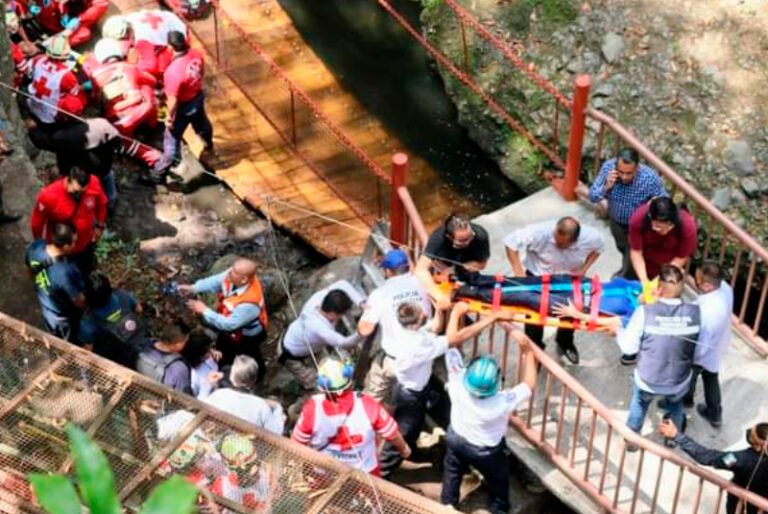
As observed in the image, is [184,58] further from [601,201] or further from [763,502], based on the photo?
[763,502]

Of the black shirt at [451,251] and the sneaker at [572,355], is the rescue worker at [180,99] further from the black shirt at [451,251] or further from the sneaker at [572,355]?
the sneaker at [572,355]

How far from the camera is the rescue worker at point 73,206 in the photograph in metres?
9.01

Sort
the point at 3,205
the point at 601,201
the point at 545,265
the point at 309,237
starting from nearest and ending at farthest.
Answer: the point at 545,265 < the point at 601,201 < the point at 3,205 < the point at 309,237

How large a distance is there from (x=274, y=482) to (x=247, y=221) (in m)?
5.35

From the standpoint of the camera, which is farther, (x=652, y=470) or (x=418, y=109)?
(x=418, y=109)

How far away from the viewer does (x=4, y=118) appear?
1045 cm

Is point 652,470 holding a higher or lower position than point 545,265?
lower

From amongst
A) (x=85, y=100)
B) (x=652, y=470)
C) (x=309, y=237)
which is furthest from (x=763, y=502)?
(x=85, y=100)

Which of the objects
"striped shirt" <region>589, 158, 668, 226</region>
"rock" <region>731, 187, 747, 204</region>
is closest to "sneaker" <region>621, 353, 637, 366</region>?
"striped shirt" <region>589, 158, 668, 226</region>

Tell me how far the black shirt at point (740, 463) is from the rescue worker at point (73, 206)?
4421 mm

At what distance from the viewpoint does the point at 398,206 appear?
872 centimetres

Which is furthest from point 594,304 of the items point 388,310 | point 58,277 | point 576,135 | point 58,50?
point 58,50

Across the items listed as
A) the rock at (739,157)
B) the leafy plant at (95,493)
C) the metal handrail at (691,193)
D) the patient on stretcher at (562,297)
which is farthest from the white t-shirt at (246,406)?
the rock at (739,157)

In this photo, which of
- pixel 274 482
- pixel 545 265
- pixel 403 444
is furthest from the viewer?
pixel 545 265
